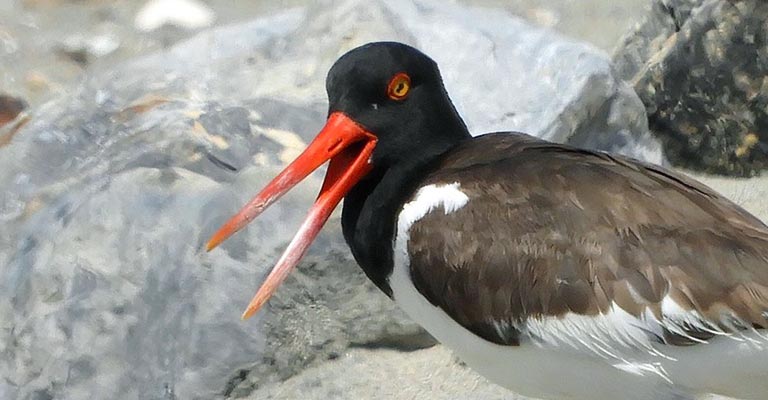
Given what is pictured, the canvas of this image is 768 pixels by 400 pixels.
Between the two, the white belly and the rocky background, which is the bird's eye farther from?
the rocky background

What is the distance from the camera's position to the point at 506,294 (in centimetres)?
296

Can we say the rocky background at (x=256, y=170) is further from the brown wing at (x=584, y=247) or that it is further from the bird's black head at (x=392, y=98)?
the brown wing at (x=584, y=247)

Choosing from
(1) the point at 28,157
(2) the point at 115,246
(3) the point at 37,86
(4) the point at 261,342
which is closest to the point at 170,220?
(2) the point at 115,246

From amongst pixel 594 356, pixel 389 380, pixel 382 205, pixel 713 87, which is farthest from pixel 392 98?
pixel 713 87

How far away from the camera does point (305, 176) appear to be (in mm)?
3168

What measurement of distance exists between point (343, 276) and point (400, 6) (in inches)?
50.5

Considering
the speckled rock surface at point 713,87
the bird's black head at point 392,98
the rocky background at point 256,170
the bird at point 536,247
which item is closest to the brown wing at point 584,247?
the bird at point 536,247

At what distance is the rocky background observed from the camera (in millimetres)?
3680

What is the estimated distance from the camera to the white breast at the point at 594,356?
111 inches

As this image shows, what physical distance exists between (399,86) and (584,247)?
24.7 inches

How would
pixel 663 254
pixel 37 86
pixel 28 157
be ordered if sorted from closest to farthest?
pixel 663 254 → pixel 28 157 → pixel 37 86

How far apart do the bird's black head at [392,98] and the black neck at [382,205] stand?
1cm

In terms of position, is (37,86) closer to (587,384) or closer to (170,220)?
(170,220)

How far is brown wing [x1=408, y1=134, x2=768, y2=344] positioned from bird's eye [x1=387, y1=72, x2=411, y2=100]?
0.23 meters
